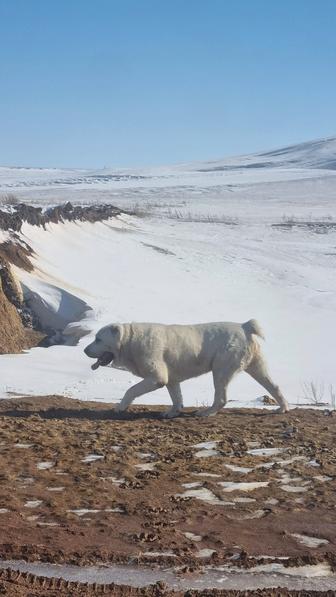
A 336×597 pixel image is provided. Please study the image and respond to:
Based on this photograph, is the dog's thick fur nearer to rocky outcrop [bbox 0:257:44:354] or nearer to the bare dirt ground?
the bare dirt ground

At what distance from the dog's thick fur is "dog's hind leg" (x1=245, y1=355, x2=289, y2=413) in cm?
3

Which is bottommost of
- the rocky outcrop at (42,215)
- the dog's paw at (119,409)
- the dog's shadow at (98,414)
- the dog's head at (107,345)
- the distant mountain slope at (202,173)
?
the dog's shadow at (98,414)

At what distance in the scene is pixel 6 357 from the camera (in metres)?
15.5

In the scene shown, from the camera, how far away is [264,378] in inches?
459

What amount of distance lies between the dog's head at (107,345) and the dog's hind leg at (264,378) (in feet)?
5.95

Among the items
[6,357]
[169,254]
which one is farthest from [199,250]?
[6,357]

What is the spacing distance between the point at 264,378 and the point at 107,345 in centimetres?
219

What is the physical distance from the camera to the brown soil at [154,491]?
226 inches

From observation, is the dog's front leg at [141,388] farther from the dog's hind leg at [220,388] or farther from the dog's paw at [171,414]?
the dog's hind leg at [220,388]

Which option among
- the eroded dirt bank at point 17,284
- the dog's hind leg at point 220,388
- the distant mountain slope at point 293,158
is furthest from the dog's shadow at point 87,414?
the distant mountain slope at point 293,158

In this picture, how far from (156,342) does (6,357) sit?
5.22 meters

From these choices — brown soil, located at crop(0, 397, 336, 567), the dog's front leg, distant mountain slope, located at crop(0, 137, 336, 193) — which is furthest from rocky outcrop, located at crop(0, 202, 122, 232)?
distant mountain slope, located at crop(0, 137, 336, 193)

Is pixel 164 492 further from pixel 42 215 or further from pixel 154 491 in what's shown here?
pixel 42 215

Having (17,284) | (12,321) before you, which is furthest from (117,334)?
(17,284)
